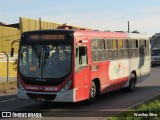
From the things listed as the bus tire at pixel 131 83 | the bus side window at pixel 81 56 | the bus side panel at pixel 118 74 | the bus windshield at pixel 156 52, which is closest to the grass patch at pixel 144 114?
the bus side window at pixel 81 56

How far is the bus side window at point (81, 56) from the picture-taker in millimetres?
13977

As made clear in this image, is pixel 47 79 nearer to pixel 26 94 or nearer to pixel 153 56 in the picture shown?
pixel 26 94

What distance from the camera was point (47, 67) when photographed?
1384 cm

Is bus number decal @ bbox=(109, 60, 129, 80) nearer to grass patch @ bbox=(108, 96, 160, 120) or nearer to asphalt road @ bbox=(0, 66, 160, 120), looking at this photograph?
asphalt road @ bbox=(0, 66, 160, 120)

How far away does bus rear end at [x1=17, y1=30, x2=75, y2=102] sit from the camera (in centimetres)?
1355

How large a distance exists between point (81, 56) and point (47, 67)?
3.91 ft

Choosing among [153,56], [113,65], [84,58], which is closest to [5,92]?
[113,65]

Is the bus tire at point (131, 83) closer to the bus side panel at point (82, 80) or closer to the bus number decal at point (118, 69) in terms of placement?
the bus number decal at point (118, 69)

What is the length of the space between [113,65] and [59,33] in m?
3.80

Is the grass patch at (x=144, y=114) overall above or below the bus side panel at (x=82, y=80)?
below

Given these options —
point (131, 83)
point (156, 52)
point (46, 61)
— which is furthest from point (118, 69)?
point (156, 52)

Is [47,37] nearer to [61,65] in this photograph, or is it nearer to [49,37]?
[49,37]

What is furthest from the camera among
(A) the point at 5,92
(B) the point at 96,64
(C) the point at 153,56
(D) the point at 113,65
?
(C) the point at 153,56

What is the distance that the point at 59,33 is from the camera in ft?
46.1
